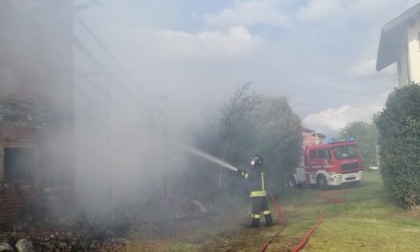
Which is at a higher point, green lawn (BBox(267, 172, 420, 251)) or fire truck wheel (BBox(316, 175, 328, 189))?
fire truck wheel (BBox(316, 175, 328, 189))

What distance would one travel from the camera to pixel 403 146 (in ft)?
30.0

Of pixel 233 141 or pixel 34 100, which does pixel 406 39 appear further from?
pixel 34 100

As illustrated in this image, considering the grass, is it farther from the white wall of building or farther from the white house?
the white house

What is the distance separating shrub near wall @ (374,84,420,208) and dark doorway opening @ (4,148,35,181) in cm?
812

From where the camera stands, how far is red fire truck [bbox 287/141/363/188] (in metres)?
15.2

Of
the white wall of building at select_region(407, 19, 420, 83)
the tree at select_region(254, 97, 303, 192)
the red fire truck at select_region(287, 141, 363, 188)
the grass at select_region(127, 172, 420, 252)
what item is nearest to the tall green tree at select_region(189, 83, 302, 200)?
the tree at select_region(254, 97, 303, 192)

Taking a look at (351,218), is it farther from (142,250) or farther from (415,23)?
(415,23)

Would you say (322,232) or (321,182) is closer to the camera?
(322,232)

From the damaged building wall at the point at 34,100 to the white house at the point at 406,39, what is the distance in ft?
37.1

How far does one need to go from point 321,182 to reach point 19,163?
1223cm

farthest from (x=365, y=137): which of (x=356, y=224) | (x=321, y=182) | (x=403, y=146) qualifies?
(x=356, y=224)

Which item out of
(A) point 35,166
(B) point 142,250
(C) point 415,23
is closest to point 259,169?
(B) point 142,250

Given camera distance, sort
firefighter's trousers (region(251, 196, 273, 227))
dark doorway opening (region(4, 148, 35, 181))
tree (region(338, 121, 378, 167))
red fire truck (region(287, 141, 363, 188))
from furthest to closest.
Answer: tree (region(338, 121, 378, 167))
red fire truck (region(287, 141, 363, 188))
firefighter's trousers (region(251, 196, 273, 227))
dark doorway opening (region(4, 148, 35, 181))

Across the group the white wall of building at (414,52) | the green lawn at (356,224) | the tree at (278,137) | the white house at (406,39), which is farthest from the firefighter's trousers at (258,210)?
the white wall of building at (414,52)
